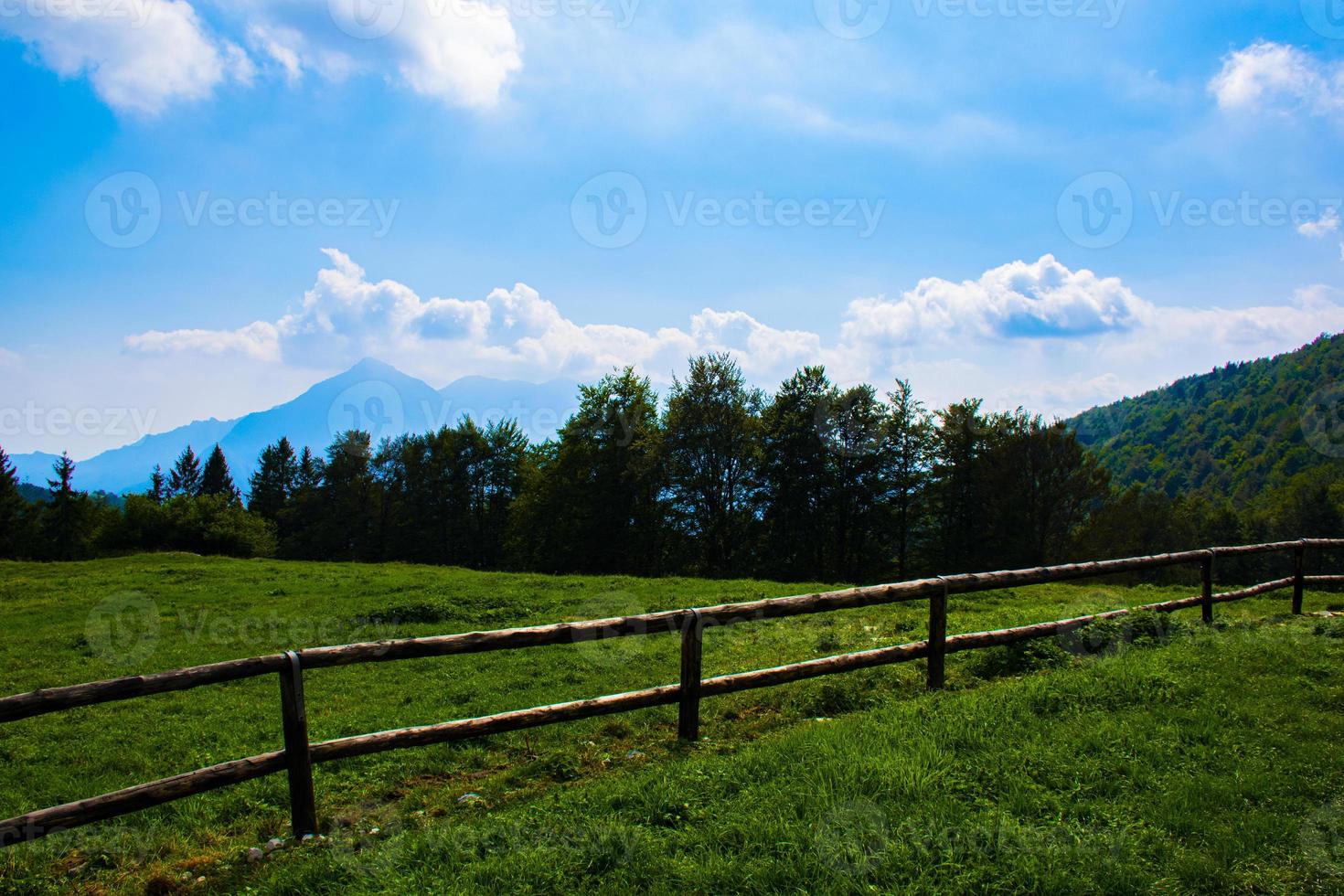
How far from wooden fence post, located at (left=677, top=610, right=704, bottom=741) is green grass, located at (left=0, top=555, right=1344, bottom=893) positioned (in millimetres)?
248

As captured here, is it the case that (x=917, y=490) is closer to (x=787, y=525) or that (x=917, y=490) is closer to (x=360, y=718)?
(x=787, y=525)

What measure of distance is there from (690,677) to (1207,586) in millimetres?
8815

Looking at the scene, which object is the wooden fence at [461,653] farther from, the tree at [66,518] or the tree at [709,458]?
the tree at [66,518]

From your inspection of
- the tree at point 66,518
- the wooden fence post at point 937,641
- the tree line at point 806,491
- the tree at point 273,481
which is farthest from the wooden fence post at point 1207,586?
the tree at point 273,481

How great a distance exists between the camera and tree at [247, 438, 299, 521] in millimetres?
101000

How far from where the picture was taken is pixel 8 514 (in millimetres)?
66875

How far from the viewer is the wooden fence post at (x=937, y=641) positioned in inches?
308

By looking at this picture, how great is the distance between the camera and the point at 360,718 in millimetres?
9242
